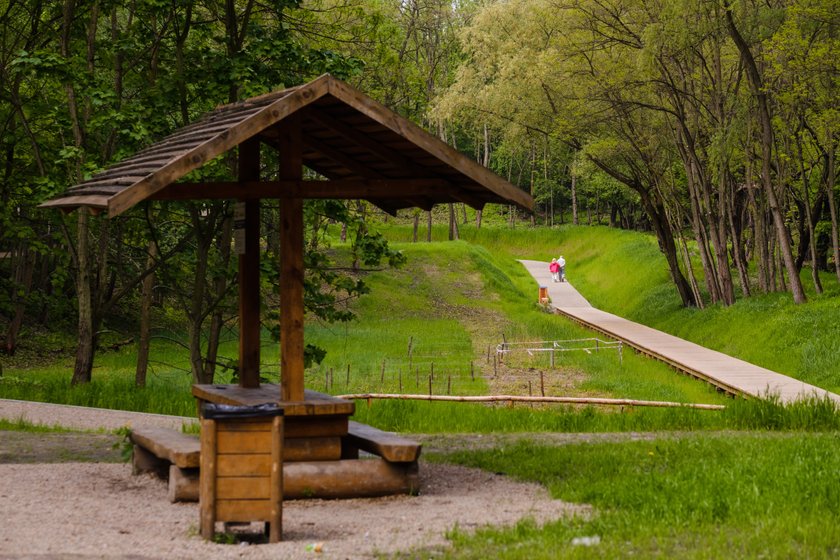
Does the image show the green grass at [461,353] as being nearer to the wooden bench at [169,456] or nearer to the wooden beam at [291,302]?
the wooden bench at [169,456]

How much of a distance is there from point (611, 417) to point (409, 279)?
123ft

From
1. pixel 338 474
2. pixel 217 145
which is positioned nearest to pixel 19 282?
pixel 217 145

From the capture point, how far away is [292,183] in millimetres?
11297

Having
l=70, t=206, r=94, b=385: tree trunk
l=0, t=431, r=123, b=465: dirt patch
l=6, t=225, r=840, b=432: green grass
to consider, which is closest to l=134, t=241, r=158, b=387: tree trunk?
l=6, t=225, r=840, b=432: green grass

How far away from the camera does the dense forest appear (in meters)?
19.4

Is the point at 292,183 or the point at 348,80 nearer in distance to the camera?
the point at 292,183

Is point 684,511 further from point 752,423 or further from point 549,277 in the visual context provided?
point 549,277

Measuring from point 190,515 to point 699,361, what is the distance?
22131 millimetres

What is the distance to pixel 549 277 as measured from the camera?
6750 centimetres

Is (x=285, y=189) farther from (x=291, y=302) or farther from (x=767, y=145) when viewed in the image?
(x=767, y=145)

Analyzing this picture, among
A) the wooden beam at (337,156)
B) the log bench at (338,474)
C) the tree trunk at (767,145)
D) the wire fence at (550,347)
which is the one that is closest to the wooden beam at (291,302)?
the log bench at (338,474)

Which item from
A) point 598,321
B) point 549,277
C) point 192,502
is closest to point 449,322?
point 598,321

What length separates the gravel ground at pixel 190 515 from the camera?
795 centimetres

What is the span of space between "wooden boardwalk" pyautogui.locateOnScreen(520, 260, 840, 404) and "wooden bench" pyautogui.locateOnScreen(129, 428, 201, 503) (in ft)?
28.8
